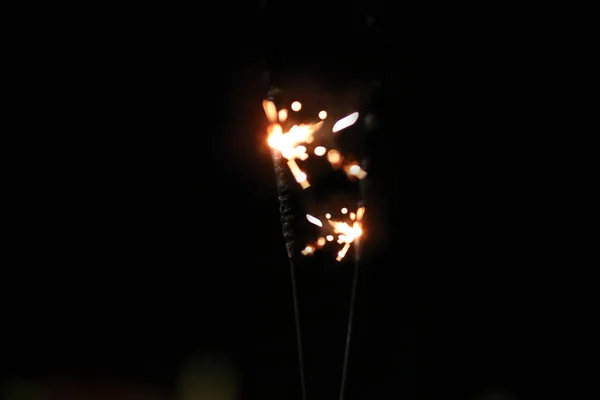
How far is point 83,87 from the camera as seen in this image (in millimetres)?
1098

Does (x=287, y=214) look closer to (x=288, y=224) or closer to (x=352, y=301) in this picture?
(x=288, y=224)

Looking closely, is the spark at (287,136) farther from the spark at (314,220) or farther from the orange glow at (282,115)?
the spark at (314,220)

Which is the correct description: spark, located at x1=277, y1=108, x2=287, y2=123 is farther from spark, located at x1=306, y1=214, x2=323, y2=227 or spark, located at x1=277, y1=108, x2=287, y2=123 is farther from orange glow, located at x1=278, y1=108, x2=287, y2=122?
spark, located at x1=306, y1=214, x2=323, y2=227

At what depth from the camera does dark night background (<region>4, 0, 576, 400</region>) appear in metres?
1.07

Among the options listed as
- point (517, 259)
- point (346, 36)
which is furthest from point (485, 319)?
point (346, 36)

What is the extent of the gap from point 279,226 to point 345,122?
253 mm

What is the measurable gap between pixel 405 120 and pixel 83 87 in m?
0.65

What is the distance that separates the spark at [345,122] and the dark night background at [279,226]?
6cm

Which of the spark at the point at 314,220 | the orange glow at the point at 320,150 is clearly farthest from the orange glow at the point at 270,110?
the spark at the point at 314,220

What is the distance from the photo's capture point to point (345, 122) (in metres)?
1.08

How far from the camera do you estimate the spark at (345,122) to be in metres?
1.07

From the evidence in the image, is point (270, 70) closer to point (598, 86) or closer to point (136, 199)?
point (136, 199)

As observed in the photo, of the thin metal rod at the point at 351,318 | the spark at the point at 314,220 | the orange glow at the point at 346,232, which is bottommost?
the thin metal rod at the point at 351,318

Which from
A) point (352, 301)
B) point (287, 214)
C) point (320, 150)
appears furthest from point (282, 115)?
point (352, 301)
